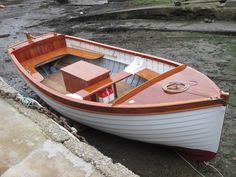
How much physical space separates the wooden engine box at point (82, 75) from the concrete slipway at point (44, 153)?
1487 mm

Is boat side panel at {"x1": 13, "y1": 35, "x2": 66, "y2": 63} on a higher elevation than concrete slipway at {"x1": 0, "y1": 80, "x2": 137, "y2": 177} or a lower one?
lower

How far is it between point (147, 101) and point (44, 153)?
192cm

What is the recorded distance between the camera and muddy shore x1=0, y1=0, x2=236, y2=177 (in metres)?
5.66

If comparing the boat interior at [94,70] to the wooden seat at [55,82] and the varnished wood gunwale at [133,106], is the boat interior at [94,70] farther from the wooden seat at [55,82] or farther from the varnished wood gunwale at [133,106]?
the varnished wood gunwale at [133,106]

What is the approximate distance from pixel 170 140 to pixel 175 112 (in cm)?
63

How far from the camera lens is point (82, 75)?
625 cm

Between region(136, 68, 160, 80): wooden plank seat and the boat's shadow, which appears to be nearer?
the boat's shadow

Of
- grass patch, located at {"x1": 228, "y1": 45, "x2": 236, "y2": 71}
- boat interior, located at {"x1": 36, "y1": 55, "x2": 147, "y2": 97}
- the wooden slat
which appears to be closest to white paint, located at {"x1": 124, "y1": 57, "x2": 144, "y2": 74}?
boat interior, located at {"x1": 36, "y1": 55, "x2": 147, "y2": 97}

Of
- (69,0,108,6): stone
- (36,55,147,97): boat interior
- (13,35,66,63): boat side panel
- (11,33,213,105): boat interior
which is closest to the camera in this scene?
(11,33,213,105): boat interior

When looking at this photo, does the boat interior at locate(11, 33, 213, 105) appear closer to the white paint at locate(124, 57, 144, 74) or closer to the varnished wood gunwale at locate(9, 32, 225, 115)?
the white paint at locate(124, 57, 144, 74)

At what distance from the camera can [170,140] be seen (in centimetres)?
531

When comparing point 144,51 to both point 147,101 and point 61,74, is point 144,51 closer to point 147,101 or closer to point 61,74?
point 61,74

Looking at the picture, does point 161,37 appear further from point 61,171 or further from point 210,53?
point 61,171

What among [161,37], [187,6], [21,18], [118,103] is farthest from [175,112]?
[21,18]
